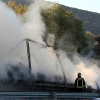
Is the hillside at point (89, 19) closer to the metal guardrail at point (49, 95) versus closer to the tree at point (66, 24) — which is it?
the tree at point (66, 24)

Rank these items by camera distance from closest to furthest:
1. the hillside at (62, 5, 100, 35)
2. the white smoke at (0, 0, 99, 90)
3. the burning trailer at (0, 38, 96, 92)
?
the burning trailer at (0, 38, 96, 92) → the white smoke at (0, 0, 99, 90) → the hillside at (62, 5, 100, 35)

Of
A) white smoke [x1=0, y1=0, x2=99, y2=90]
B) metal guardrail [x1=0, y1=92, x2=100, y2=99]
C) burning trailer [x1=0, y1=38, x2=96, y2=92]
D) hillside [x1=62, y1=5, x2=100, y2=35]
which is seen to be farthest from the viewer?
Answer: hillside [x1=62, y1=5, x2=100, y2=35]

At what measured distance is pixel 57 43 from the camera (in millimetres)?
20938

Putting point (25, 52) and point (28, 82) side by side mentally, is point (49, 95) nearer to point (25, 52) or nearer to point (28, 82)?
point (28, 82)

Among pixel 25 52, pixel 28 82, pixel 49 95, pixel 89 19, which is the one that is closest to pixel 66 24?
pixel 25 52

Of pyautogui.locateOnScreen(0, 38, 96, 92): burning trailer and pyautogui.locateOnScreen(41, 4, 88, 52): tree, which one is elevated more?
pyautogui.locateOnScreen(41, 4, 88, 52): tree

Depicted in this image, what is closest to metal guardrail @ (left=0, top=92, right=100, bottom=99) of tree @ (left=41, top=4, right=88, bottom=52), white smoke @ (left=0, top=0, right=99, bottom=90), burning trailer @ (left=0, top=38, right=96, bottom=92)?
burning trailer @ (left=0, top=38, right=96, bottom=92)

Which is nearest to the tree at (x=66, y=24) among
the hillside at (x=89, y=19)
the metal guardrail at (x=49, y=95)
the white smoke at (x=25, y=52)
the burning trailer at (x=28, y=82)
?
the white smoke at (x=25, y=52)

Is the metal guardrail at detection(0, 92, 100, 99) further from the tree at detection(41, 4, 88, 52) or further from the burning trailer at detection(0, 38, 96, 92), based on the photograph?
the tree at detection(41, 4, 88, 52)

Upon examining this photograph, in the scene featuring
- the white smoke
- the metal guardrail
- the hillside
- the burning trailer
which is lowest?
the metal guardrail

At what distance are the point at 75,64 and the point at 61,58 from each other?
5.93 feet

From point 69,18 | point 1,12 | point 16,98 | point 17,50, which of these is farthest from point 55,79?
point 69,18

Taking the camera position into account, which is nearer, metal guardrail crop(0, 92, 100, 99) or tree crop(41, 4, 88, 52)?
metal guardrail crop(0, 92, 100, 99)

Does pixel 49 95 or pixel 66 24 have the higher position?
pixel 66 24
